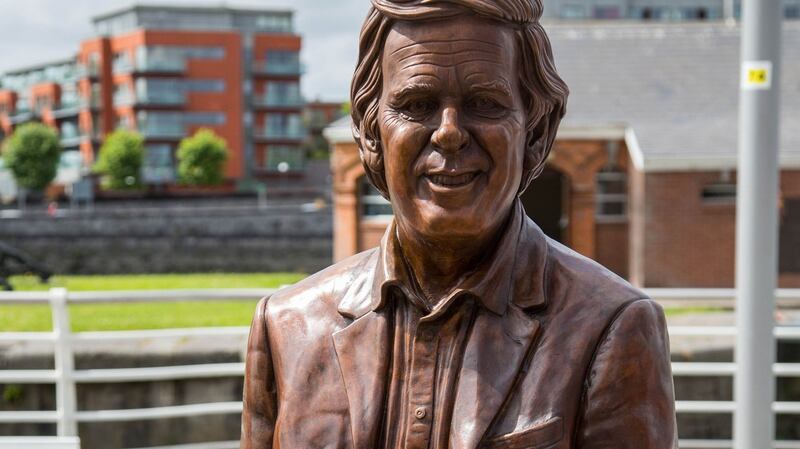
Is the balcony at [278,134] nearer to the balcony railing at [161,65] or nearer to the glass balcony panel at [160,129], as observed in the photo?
the glass balcony panel at [160,129]

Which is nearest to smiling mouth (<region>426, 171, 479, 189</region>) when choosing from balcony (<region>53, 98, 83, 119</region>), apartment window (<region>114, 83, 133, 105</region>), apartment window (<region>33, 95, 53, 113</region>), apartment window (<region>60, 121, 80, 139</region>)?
apartment window (<region>114, 83, 133, 105</region>)

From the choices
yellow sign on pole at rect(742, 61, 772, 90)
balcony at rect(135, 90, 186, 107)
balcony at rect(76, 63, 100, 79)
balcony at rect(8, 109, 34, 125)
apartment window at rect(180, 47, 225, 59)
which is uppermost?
apartment window at rect(180, 47, 225, 59)

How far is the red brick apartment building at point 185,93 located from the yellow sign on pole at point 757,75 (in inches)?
2146

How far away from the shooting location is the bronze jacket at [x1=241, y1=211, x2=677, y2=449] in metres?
2.09

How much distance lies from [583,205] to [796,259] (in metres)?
4.49

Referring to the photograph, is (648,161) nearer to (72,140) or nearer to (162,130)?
(162,130)

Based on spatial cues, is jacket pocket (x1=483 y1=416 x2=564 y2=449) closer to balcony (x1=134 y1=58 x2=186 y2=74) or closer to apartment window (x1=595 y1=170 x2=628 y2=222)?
apartment window (x1=595 y1=170 x2=628 y2=222)

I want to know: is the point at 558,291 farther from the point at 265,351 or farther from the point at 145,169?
the point at 145,169

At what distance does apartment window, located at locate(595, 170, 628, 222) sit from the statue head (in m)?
20.6

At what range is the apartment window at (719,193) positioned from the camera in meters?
19.9

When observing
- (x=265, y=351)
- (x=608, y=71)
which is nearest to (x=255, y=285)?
(x=608, y=71)

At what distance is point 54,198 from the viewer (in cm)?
5694

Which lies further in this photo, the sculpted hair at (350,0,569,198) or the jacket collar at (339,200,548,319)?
the jacket collar at (339,200,548,319)

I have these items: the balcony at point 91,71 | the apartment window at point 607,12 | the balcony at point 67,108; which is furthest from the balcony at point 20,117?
the apartment window at point 607,12
